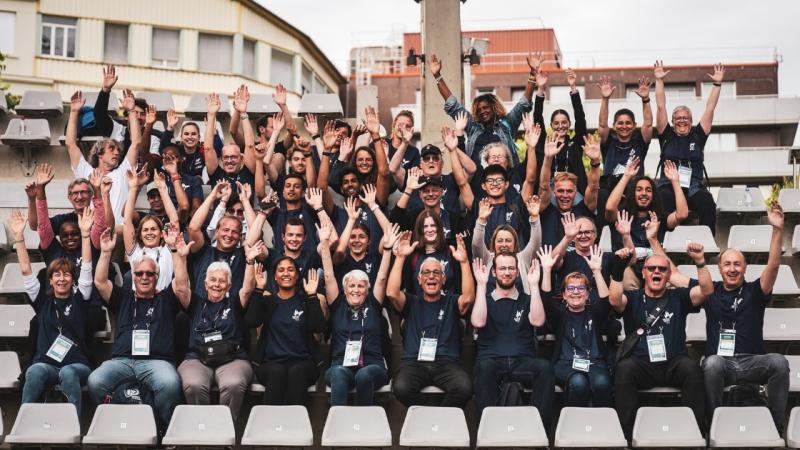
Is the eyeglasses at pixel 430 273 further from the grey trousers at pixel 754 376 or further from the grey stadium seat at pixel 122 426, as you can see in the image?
the grey stadium seat at pixel 122 426

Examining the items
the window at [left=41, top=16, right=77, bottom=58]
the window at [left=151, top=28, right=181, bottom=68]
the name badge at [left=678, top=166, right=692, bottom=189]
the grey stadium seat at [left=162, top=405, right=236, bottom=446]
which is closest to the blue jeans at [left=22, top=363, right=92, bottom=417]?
the grey stadium seat at [left=162, top=405, right=236, bottom=446]

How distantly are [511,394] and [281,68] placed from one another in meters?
24.8

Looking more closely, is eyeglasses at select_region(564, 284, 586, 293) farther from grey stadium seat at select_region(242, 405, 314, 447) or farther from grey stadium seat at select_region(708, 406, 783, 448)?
grey stadium seat at select_region(242, 405, 314, 447)

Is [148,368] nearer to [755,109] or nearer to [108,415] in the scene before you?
[108,415]

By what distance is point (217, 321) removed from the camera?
271 inches

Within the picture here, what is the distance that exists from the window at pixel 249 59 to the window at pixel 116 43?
333 cm

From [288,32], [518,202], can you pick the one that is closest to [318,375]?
[518,202]

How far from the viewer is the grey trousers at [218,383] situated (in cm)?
665

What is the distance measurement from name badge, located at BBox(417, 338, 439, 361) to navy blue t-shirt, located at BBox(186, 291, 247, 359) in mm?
1238

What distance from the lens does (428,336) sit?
22.5ft

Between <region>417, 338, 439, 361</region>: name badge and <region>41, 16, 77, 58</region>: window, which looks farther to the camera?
<region>41, 16, 77, 58</region>: window

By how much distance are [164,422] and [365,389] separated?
1.37m

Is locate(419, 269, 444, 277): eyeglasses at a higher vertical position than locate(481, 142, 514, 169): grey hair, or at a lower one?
lower

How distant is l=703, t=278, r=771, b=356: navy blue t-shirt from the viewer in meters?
6.79
